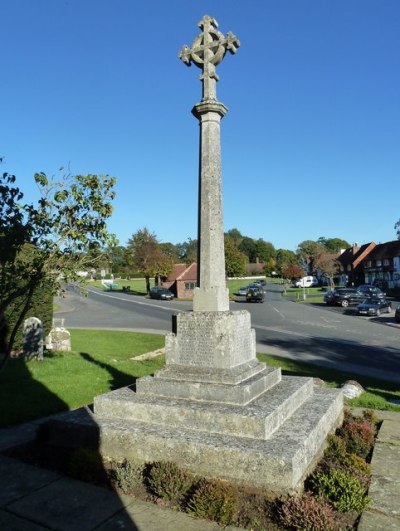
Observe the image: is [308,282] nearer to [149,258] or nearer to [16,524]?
[149,258]

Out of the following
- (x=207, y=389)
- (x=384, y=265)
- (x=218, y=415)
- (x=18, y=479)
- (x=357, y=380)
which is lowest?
(x=357, y=380)

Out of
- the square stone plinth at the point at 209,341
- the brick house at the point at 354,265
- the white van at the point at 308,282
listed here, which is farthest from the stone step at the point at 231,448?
the brick house at the point at 354,265

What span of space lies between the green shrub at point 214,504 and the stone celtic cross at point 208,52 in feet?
19.3

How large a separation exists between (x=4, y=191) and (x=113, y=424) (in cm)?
342

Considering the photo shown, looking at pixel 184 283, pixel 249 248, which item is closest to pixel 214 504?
pixel 184 283

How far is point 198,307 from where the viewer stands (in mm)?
6883

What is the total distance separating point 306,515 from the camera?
4016 millimetres

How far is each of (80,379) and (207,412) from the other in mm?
6079

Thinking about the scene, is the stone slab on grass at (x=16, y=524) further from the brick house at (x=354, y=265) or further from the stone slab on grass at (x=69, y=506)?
the brick house at (x=354, y=265)

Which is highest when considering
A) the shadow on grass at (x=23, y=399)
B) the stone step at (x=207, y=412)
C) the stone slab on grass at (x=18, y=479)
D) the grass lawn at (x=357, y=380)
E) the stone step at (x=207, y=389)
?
the stone step at (x=207, y=389)

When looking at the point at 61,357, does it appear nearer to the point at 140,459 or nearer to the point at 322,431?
the point at 140,459

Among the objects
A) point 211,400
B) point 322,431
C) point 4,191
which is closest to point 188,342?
point 211,400

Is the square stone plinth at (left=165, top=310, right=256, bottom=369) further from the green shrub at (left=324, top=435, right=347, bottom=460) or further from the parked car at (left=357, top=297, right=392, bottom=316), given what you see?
the parked car at (left=357, top=297, right=392, bottom=316)

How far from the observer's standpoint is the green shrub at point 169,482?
15.4ft
